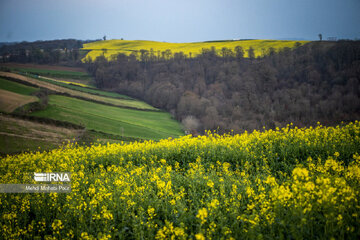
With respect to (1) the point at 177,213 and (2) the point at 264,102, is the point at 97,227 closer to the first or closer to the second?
(1) the point at 177,213

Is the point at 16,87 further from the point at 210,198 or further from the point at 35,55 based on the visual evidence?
the point at 210,198

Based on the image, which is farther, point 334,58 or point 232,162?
point 334,58

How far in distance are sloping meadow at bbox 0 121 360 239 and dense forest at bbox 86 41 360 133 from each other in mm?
35883

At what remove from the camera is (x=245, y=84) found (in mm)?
61750

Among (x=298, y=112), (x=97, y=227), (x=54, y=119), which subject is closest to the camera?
(x=97, y=227)

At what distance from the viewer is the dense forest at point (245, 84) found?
46875mm

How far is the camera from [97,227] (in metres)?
4.13

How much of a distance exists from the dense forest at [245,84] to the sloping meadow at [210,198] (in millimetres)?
35883

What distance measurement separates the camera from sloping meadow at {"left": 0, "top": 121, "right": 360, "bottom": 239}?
136 inches

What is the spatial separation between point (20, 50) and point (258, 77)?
83.5 metres

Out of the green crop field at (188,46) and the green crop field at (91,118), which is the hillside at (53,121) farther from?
the green crop field at (188,46)

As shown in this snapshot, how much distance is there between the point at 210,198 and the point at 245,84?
60.8 m

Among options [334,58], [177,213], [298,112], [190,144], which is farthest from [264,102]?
[177,213]

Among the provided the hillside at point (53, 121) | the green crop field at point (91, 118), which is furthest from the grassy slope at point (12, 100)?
the green crop field at point (91, 118)
